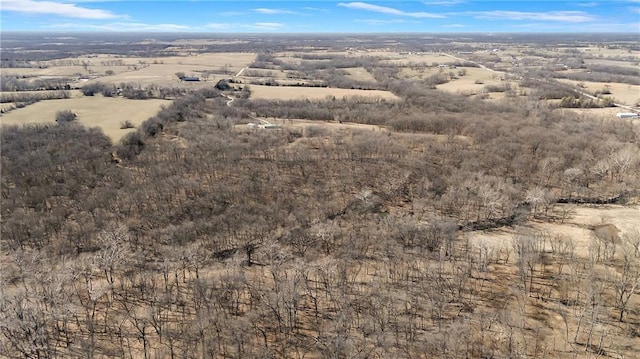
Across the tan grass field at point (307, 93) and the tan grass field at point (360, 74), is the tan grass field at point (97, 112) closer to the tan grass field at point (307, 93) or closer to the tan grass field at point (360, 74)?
the tan grass field at point (307, 93)

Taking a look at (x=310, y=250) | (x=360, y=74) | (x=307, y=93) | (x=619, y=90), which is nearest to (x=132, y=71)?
(x=307, y=93)

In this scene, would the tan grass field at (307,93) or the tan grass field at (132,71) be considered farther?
the tan grass field at (132,71)

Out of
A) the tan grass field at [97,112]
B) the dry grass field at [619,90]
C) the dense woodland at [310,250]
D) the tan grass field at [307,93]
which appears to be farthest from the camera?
the tan grass field at [307,93]

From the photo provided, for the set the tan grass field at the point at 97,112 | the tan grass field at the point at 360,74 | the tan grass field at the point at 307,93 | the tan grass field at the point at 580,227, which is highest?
the tan grass field at the point at 360,74

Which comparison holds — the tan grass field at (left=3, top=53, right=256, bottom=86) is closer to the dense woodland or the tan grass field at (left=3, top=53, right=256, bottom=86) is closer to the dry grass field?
the dense woodland

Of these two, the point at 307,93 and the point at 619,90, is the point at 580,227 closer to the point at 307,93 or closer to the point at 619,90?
the point at 307,93

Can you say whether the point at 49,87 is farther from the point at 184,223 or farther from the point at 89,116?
the point at 184,223

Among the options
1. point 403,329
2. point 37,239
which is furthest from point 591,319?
Result: point 37,239

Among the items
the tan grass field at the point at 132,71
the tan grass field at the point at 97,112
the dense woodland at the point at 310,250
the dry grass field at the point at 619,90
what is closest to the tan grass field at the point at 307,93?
the tan grass field at the point at 97,112
